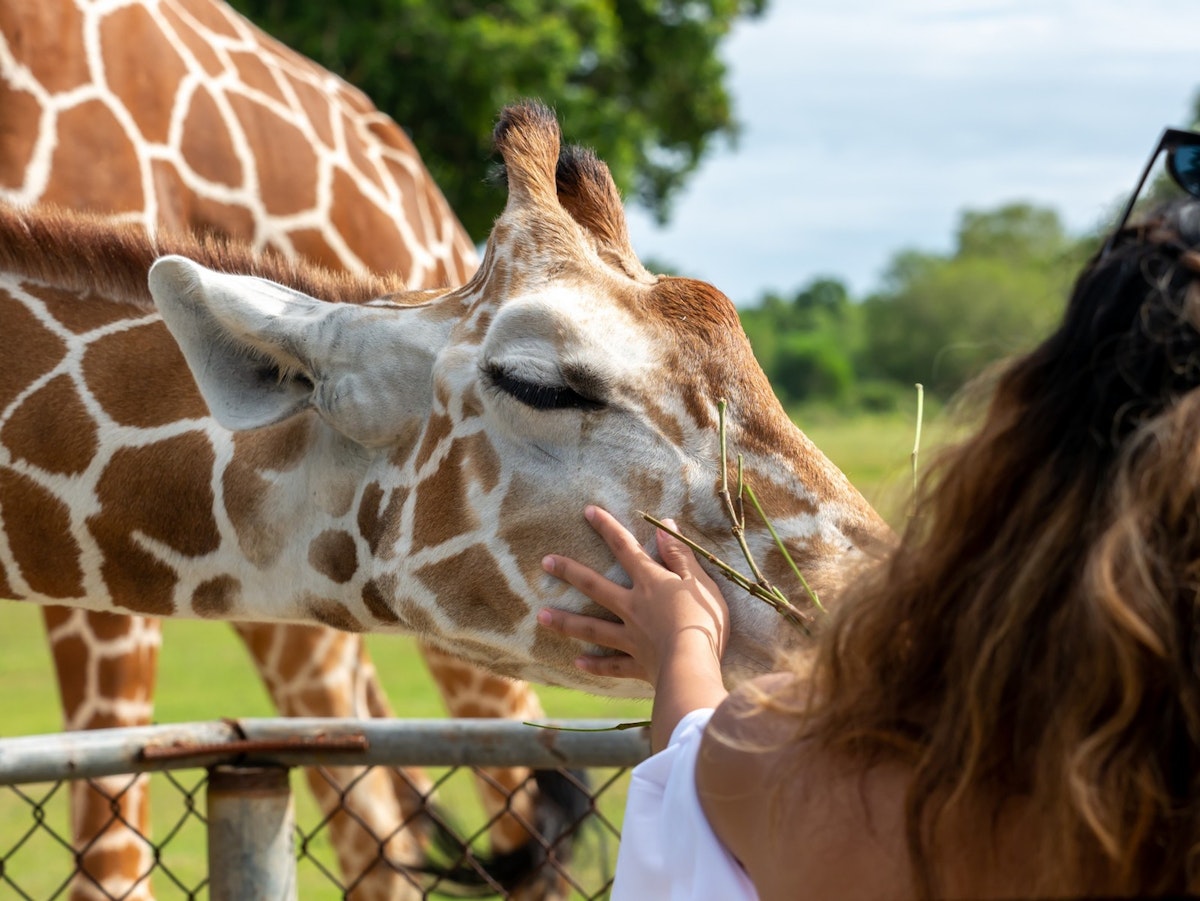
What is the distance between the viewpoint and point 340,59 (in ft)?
38.5

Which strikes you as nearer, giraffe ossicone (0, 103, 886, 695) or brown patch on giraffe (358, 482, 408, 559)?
giraffe ossicone (0, 103, 886, 695)

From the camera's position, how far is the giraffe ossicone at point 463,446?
2.34 meters

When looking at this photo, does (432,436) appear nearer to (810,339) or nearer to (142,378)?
(142,378)

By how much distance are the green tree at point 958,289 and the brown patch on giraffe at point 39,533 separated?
34582 mm

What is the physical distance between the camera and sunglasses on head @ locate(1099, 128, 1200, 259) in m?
1.41

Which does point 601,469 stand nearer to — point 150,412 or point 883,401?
point 150,412

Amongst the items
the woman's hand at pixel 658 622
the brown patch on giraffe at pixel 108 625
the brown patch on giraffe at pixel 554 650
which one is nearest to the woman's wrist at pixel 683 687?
the woman's hand at pixel 658 622

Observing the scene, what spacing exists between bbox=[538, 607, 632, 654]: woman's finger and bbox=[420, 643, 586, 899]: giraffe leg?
1693mm

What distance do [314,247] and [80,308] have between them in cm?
214

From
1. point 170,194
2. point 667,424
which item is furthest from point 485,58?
point 667,424

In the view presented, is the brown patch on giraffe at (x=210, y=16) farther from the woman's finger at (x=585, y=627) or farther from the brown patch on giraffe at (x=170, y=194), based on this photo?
the woman's finger at (x=585, y=627)

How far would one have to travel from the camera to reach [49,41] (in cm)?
434

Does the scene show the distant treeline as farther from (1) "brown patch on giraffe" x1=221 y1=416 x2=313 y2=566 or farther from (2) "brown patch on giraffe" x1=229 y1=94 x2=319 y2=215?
(1) "brown patch on giraffe" x1=221 y1=416 x2=313 y2=566

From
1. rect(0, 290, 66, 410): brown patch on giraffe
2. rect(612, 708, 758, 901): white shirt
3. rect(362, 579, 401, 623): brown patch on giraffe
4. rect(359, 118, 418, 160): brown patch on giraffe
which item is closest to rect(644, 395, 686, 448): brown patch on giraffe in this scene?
rect(362, 579, 401, 623): brown patch on giraffe
